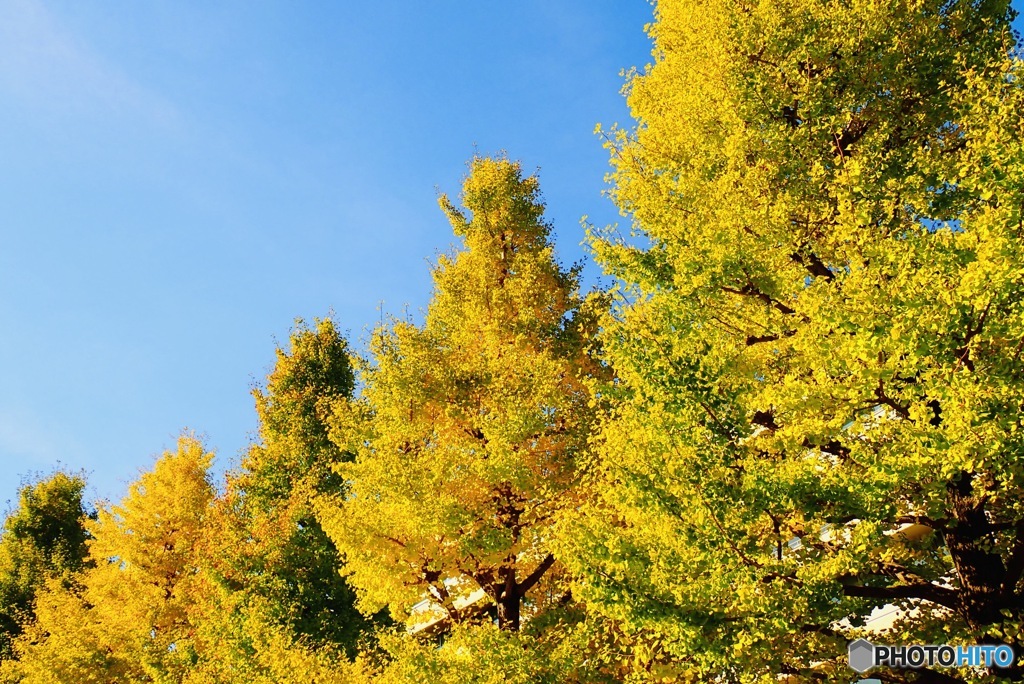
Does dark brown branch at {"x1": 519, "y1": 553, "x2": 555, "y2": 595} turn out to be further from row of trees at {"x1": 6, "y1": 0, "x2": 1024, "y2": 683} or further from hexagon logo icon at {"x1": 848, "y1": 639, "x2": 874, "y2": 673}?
hexagon logo icon at {"x1": 848, "y1": 639, "x2": 874, "y2": 673}

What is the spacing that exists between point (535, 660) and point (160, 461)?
17874mm

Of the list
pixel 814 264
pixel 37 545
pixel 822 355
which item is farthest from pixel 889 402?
pixel 37 545

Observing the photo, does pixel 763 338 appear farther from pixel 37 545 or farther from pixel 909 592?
pixel 37 545

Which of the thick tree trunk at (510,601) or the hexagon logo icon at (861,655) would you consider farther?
the thick tree trunk at (510,601)

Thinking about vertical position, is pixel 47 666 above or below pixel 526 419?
below

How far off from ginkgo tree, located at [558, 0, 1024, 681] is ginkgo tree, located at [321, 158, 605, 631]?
7.33 feet

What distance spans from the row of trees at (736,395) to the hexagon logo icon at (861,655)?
0.23 m

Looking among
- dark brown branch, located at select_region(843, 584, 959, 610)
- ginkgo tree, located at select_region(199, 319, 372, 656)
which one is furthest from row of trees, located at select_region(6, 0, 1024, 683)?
ginkgo tree, located at select_region(199, 319, 372, 656)

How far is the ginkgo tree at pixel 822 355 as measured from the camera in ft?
20.7

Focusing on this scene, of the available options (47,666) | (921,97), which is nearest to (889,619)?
(921,97)

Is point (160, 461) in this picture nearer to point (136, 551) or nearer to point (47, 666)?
point (136, 551)

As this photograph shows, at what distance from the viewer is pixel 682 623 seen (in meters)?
6.71

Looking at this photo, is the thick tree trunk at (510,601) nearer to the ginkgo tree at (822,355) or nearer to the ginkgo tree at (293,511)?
the ginkgo tree at (822,355)

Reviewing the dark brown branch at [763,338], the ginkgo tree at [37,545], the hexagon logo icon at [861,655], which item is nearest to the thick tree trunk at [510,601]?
the hexagon logo icon at [861,655]
